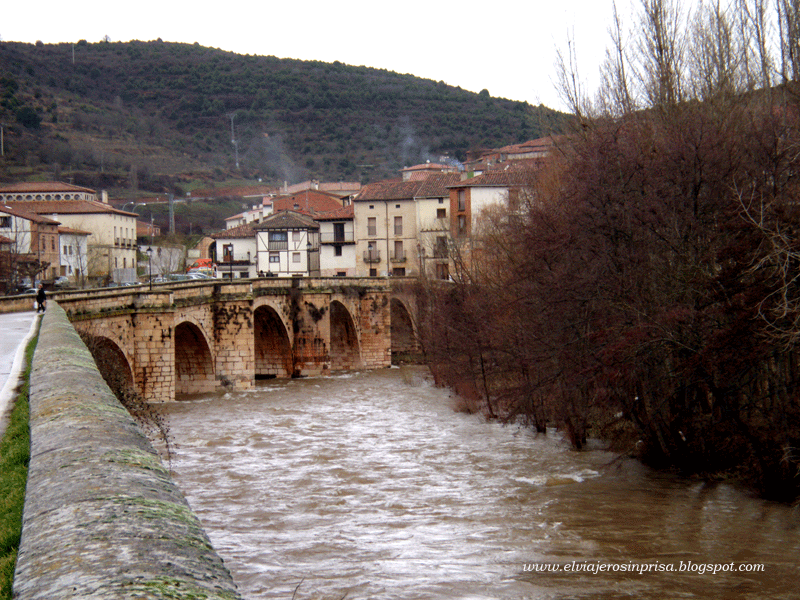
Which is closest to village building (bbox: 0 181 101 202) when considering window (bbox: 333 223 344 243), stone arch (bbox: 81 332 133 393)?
window (bbox: 333 223 344 243)

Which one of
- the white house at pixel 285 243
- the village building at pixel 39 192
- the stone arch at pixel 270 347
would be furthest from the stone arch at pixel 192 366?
the village building at pixel 39 192

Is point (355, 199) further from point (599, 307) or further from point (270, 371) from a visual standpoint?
point (599, 307)

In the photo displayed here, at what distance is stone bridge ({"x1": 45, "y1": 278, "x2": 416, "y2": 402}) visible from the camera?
24078 millimetres

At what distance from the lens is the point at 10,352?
41.8ft

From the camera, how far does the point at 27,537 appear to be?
3.10m

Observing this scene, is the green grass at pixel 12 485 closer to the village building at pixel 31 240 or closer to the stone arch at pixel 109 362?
the stone arch at pixel 109 362

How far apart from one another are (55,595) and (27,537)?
752 millimetres

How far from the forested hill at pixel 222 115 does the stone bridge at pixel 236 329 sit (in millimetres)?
62082

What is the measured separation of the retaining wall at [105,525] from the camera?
2.59 meters

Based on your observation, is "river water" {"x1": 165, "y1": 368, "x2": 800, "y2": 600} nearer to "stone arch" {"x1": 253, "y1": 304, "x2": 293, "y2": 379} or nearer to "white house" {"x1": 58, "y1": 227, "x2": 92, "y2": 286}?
"stone arch" {"x1": 253, "y1": 304, "x2": 293, "y2": 379}

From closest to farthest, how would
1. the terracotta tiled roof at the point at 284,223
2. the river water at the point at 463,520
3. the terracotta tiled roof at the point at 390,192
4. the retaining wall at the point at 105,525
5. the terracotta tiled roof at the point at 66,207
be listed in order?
1. the retaining wall at the point at 105,525
2. the river water at the point at 463,520
3. the terracotta tiled roof at the point at 390,192
4. the terracotta tiled roof at the point at 284,223
5. the terracotta tiled roof at the point at 66,207

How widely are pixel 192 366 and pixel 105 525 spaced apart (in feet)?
95.0

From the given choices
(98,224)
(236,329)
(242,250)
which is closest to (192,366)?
(236,329)

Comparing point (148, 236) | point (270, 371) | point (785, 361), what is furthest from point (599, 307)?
point (148, 236)
